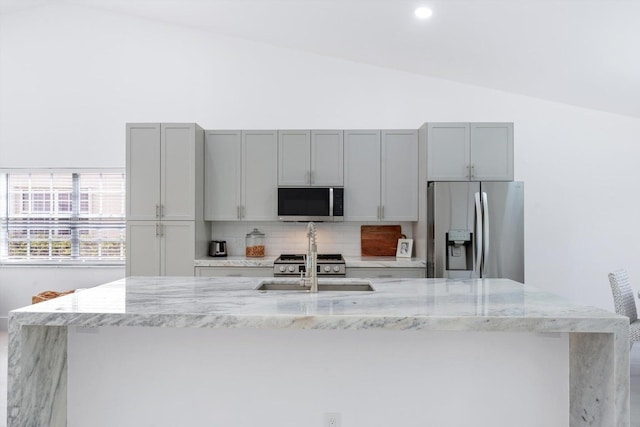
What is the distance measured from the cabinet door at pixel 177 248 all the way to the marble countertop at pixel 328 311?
2.01 meters

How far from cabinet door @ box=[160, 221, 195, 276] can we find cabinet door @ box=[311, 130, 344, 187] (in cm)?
→ 135

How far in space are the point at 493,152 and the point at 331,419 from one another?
10.1 ft

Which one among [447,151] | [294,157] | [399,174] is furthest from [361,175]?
[447,151]

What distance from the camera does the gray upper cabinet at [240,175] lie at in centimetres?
445

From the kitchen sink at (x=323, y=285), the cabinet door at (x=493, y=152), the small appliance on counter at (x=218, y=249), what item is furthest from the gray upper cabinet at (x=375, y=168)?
the kitchen sink at (x=323, y=285)

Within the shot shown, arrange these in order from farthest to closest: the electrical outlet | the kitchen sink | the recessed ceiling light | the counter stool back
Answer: the recessed ceiling light < the counter stool back < the kitchen sink < the electrical outlet

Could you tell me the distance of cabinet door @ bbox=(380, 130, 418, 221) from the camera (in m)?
4.44

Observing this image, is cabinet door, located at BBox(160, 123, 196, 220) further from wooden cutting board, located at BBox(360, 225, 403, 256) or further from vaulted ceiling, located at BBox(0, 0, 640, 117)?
wooden cutting board, located at BBox(360, 225, 403, 256)

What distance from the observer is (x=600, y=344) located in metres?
1.76

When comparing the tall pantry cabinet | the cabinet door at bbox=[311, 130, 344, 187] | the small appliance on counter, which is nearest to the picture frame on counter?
the cabinet door at bbox=[311, 130, 344, 187]

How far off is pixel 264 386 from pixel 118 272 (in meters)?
3.59

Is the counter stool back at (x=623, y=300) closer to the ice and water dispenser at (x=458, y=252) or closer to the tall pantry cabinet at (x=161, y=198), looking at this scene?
the ice and water dispenser at (x=458, y=252)

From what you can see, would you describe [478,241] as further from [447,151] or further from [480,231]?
[447,151]

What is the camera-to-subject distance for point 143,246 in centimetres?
417
